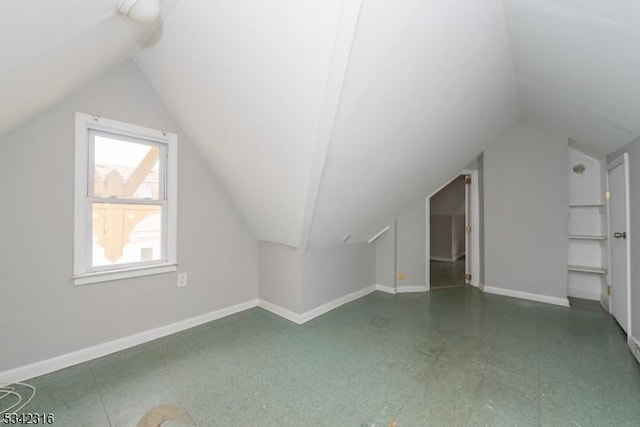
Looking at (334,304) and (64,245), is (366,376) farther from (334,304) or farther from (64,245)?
(64,245)

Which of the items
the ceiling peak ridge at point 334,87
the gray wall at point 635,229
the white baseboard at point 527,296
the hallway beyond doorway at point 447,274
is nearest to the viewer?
the ceiling peak ridge at point 334,87

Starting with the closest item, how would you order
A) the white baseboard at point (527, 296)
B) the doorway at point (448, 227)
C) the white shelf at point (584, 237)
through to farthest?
the white shelf at point (584, 237)
the white baseboard at point (527, 296)
the doorway at point (448, 227)

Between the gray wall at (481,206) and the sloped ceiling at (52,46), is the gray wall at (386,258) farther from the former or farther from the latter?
the sloped ceiling at (52,46)

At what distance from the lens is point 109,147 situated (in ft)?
7.04

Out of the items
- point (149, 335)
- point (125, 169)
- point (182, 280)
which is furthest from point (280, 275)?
point (125, 169)

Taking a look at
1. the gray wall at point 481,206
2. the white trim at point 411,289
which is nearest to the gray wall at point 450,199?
the gray wall at point 481,206

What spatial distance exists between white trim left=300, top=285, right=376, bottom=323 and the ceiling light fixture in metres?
2.56

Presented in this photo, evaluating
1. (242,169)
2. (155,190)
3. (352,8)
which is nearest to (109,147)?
(155,190)

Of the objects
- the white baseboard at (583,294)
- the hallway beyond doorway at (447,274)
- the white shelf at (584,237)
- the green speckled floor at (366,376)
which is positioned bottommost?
the green speckled floor at (366,376)

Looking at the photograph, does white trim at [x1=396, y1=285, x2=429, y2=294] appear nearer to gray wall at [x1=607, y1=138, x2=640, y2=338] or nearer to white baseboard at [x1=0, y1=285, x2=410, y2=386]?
white baseboard at [x1=0, y1=285, x2=410, y2=386]

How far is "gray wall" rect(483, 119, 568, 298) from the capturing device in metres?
3.21

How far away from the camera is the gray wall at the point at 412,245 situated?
373cm

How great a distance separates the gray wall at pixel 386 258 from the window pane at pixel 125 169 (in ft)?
9.19

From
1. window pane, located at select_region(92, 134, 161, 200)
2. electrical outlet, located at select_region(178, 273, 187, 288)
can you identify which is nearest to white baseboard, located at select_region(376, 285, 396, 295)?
electrical outlet, located at select_region(178, 273, 187, 288)
